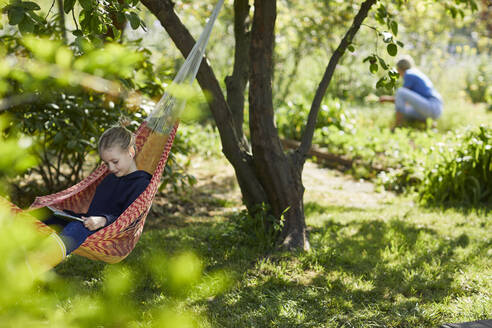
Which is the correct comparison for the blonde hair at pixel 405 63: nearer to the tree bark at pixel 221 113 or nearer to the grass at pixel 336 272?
the grass at pixel 336 272

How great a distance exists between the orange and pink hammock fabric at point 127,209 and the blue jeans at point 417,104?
14.0 feet

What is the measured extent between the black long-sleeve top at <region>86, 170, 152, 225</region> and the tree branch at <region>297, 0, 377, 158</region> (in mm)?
1047

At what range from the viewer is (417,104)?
607 cm

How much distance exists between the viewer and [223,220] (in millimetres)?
3752

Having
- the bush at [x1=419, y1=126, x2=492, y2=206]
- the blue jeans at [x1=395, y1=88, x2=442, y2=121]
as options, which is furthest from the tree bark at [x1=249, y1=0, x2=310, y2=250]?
the blue jeans at [x1=395, y1=88, x2=442, y2=121]

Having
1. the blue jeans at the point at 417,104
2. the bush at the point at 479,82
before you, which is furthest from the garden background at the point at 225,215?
the bush at the point at 479,82

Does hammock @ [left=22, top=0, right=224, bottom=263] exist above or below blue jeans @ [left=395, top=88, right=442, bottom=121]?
below

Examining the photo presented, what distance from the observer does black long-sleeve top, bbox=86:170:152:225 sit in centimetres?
244

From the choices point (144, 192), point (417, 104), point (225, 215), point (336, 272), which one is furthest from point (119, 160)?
point (417, 104)

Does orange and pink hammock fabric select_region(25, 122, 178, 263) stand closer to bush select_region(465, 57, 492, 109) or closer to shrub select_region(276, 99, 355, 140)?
shrub select_region(276, 99, 355, 140)

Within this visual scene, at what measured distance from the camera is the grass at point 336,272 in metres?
2.18

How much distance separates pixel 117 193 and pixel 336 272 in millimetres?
1248

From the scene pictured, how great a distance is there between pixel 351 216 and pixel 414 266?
1043mm

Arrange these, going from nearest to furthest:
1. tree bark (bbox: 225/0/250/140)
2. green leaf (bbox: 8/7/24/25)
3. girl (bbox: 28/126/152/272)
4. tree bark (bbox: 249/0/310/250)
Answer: green leaf (bbox: 8/7/24/25) → girl (bbox: 28/126/152/272) → tree bark (bbox: 249/0/310/250) → tree bark (bbox: 225/0/250/140)
